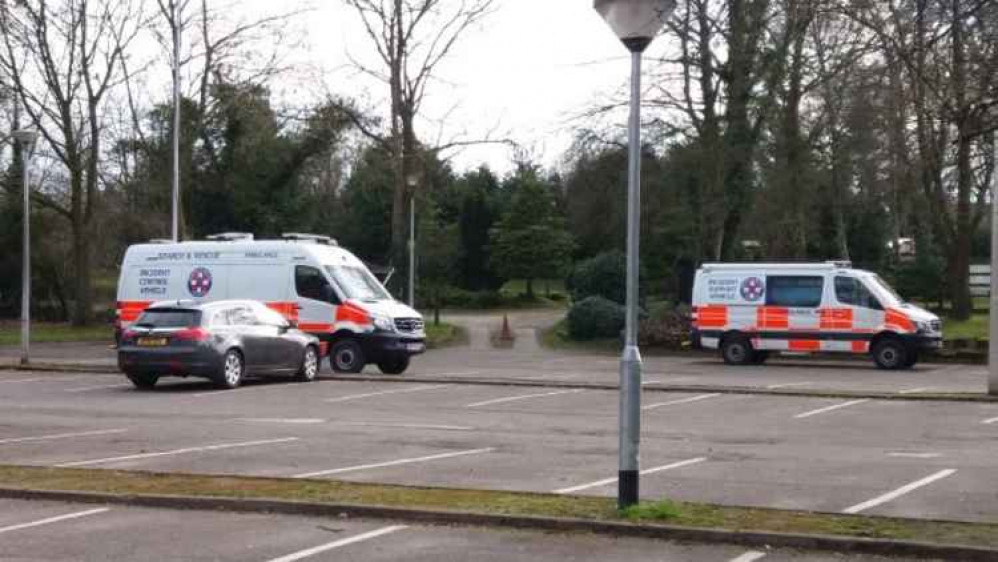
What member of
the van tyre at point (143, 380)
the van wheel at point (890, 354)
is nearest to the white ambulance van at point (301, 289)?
the van tyre at point (143, 380)

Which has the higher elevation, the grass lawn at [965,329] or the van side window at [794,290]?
the van side window at [794,290]

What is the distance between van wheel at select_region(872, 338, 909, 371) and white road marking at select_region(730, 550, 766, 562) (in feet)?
76.6

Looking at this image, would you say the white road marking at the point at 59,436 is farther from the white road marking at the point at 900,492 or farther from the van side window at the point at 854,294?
the van side window at the point at 854,294

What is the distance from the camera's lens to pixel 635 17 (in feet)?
30.6

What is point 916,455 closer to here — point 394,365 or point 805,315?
point 394,365

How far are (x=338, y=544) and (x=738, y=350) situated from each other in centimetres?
2467

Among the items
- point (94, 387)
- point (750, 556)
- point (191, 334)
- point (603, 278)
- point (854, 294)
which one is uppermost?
point (603, 278)

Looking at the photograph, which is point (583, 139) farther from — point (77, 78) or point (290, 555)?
point (290, 555)

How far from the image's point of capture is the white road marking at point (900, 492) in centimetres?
1014

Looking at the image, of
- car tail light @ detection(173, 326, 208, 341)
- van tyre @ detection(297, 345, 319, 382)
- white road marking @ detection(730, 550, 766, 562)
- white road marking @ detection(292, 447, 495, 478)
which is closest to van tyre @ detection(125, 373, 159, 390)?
car tail light @ detection(173, 326, 208, 341)

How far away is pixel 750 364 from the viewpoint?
32.7m

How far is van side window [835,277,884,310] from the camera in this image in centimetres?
Answer: 3070

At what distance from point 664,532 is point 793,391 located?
550 inches

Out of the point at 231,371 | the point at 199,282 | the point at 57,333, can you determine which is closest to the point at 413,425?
the point at 231,371
